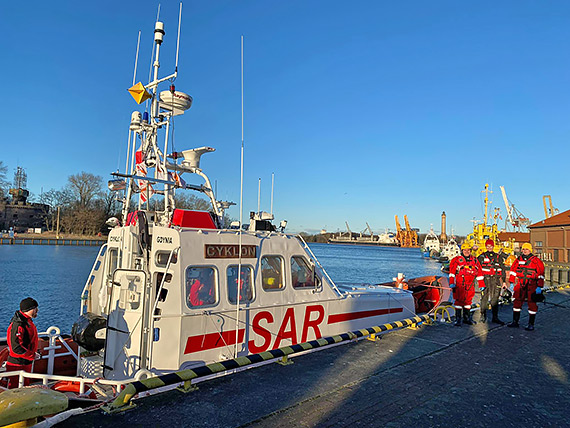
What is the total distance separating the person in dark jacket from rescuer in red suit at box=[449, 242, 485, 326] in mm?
8152

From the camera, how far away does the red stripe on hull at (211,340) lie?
5.35 m

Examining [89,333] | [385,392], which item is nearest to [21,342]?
[89,333]

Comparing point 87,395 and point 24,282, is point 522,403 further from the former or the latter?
point 24,282

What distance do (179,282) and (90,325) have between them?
1.52m

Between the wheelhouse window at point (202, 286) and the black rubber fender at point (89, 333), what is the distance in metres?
1.37

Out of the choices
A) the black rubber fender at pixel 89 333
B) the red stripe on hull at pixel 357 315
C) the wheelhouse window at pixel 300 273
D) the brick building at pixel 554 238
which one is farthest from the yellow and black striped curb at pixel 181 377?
the brick building at pixel 554 238

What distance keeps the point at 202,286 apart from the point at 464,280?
21.1 ft

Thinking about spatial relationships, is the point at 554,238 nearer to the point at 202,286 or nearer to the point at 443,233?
the point at 202,286

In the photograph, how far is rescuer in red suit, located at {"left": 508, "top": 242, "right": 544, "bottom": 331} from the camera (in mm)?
9008

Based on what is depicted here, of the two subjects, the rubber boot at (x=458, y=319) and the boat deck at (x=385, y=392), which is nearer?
the boat deck at (x=385, y=392)

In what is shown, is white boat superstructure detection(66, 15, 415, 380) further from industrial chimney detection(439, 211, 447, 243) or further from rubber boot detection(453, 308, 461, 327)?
industrial chimney detection(439, 211, 447, 243)

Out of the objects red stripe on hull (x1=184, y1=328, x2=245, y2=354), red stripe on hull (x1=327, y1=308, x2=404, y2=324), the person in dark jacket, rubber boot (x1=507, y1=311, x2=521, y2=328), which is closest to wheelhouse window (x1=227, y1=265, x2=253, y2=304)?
red stripe on hull (x1=184, y1=328, x2=245, y2=354)

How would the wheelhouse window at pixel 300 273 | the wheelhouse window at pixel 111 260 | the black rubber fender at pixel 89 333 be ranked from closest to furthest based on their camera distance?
the black rubber fender at pixel 89 333
the wheelhouse window at pixel 111 260
the wheelhouse window at pixel 300 273

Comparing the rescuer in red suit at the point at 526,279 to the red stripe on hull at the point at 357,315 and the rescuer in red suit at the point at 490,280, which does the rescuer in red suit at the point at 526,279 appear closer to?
the rescuer in red suit at the point at 490,280
